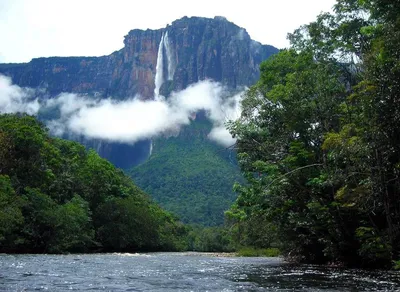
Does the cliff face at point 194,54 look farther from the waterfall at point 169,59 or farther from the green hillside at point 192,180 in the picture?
the green hillside at point 192,180

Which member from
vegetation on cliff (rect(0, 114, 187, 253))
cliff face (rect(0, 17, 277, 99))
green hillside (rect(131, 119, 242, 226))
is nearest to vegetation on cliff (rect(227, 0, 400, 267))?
vegetation on cliff (rect(0, 114, 187, 253))

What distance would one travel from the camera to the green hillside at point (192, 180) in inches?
4362

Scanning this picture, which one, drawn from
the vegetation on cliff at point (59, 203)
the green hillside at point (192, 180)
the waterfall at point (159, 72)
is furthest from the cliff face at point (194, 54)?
the vegetation on cliff at point (59, 203)

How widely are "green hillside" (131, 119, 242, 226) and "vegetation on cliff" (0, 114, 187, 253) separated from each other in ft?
129

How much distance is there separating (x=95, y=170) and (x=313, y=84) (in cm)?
4380

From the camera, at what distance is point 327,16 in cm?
2584

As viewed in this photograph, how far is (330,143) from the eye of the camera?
17.8 metres

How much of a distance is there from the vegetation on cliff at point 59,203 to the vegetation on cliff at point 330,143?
21184mm

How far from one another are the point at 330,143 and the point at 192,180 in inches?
3811

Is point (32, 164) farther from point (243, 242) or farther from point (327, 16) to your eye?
point (327, 16)

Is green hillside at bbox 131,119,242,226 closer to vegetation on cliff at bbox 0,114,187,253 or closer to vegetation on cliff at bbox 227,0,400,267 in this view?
→ vegetation on cliff at bbox 0,114,187,253

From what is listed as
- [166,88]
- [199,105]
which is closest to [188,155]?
[199,105]

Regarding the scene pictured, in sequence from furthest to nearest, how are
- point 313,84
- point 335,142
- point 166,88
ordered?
point 166,88 → point 313,84 → point 335,142

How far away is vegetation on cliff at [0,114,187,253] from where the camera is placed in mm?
39219
